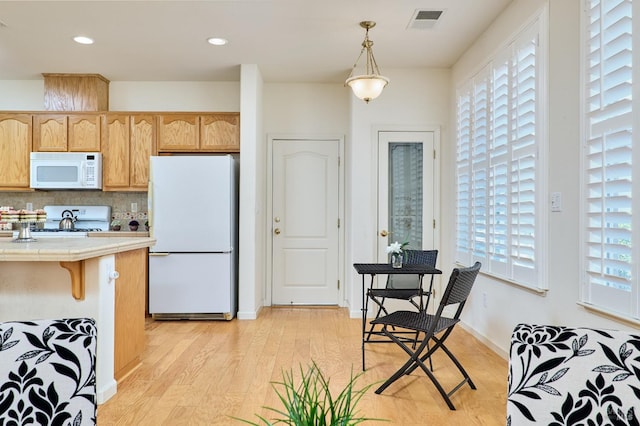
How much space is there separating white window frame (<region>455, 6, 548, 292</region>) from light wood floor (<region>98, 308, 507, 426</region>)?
2.41 feet

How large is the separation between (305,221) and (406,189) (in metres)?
1.25

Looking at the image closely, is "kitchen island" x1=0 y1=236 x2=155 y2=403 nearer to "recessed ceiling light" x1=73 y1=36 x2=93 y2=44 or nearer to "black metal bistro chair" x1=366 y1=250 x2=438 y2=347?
"black metal bistro chair" x1=366 y1=250 x2=438 y2=347

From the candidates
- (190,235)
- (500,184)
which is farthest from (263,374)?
(500,184)

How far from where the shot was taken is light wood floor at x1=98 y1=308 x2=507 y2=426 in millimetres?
2334

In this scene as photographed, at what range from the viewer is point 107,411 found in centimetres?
236

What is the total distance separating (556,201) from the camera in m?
2.55

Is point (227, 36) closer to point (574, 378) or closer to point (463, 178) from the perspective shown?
point (463, 178)

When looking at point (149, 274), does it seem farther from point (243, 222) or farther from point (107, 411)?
point (107, 411)

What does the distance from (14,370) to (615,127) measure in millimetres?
2442

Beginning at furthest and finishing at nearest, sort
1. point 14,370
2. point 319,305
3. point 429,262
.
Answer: point 319,305
point 429,262
point 14,370

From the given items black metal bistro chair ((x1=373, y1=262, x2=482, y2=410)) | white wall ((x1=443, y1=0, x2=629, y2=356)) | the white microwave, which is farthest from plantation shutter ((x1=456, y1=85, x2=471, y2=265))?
the white microwave

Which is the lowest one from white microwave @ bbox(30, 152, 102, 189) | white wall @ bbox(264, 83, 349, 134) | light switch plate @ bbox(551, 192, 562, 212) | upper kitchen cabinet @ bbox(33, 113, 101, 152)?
light switch plate @ bbox(551, 192, 562, 212)

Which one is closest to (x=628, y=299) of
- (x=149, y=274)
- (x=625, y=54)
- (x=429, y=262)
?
(x=625, y=54)

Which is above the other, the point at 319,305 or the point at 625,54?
the point at 625,54
